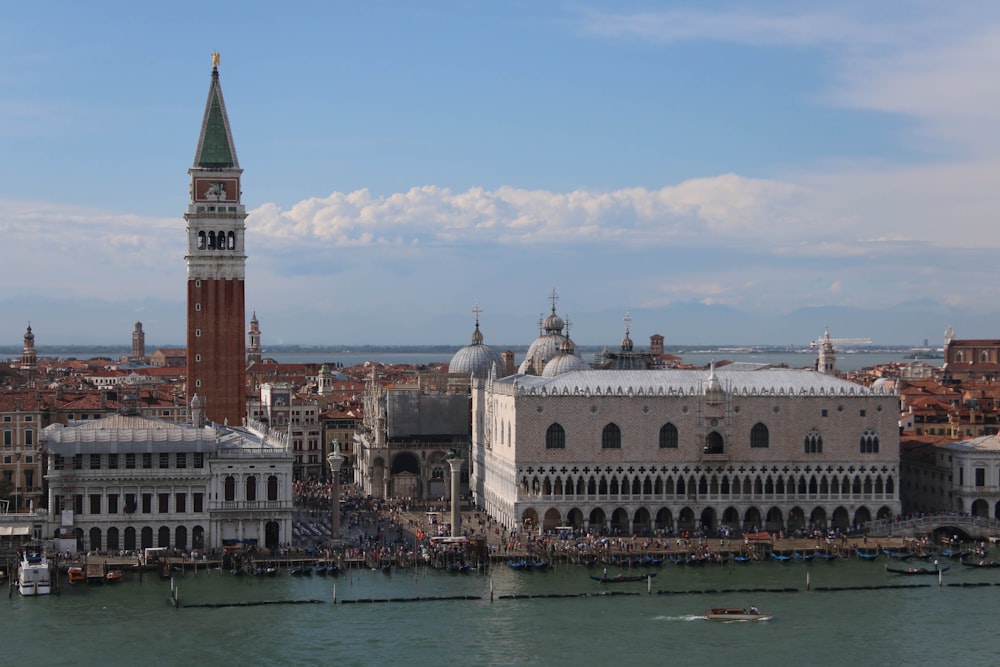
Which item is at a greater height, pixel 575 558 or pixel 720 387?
pixel 720 387

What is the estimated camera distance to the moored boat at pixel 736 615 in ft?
168

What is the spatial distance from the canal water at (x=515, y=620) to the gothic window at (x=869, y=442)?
362 inches

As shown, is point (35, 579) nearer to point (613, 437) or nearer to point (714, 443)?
point (613, 437)

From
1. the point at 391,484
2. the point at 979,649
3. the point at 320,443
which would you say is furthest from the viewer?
the point at 320,443

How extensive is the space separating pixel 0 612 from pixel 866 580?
30.8 meters

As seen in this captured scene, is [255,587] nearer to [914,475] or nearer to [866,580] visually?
[866,580]

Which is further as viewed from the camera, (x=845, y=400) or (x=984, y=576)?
(x=845, y=400)

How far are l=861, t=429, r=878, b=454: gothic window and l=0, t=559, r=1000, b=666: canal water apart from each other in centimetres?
920

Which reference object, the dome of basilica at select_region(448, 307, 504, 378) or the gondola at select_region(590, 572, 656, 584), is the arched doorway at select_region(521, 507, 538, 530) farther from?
the dome of basilica at select_region(448, 307, 504, 378)

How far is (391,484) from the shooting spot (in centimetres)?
8475

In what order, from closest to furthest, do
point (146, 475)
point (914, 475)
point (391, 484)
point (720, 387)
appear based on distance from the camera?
1. point (146, 475)
2. point (720, 387)
3. point (914, 475)
4. point (391, 484)

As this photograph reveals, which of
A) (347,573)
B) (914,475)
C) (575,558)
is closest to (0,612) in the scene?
(347,573)

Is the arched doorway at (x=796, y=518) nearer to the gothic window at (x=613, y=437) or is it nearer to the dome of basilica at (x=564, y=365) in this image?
the gothic window at (x=613, y=437)

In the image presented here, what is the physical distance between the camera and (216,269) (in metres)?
77.2
